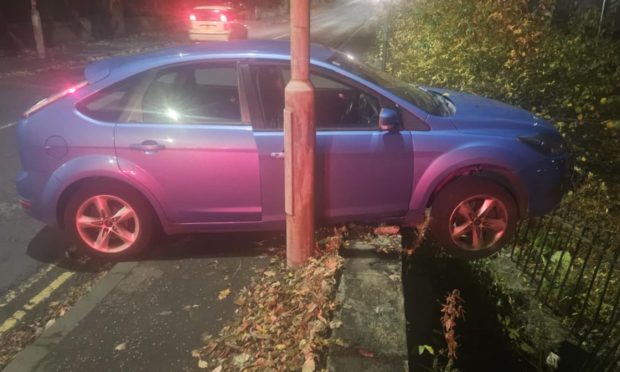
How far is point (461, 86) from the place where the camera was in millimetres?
7965

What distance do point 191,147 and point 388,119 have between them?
154 centimetres

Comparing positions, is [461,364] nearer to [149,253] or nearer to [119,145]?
[149,253]

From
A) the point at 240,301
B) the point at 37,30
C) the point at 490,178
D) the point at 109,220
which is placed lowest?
the point at 240,301

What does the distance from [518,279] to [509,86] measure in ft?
12.7

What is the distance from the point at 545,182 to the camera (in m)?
4.29

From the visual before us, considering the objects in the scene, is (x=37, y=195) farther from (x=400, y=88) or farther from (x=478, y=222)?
(x=478, y=222)

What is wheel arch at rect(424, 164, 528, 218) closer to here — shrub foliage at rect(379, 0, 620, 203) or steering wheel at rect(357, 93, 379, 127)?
steering wheel at rect(357, 93, 379, 127)

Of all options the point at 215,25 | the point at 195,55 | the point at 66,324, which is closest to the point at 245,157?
the point at 195,55

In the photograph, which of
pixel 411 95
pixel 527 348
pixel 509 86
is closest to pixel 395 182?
pixel 411 95

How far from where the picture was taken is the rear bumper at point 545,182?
4.24m

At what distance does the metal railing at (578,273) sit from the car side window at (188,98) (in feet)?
9.32

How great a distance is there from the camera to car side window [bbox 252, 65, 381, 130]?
13.4ft

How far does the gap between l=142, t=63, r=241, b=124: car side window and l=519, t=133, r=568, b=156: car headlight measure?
2398 mm

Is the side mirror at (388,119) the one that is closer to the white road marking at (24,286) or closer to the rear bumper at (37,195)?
the rear bumper at (37,195)
